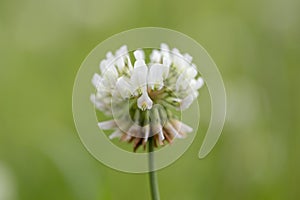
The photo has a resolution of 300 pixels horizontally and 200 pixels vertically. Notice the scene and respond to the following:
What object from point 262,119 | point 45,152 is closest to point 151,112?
point 45,152

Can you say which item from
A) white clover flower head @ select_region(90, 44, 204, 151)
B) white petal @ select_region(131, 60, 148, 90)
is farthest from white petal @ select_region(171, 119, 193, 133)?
white petal @ select_region(131, 60, 148, 90)

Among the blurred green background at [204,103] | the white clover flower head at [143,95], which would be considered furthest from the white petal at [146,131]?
the blurred green background at [204,103]

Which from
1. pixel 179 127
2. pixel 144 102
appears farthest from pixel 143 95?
pixel 179 127

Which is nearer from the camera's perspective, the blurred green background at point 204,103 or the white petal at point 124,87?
the white petal at point 124,87

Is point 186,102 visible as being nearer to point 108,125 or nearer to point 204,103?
point 108,125

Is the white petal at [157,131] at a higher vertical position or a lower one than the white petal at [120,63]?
lower

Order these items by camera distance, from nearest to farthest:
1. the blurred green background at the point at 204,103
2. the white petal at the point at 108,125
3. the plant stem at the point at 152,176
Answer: the plant stem at the point at 152,176 < the white petal at the point at 108,125 < the blurred green background at the point at 204,103

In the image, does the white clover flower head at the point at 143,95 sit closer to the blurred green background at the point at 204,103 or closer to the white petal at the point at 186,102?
the white petal at the point at 186,102

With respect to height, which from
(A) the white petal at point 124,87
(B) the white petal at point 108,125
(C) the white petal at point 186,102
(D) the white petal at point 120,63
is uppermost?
(D) the white petal at point 120,63

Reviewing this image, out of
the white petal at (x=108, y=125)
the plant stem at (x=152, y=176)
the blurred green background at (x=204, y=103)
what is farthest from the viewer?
the blurred green background at (x=204, y=103)
